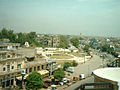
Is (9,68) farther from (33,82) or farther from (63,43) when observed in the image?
(63,43)

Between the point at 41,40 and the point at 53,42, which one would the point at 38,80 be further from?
the point at 41,40

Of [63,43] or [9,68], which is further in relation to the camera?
[63,43]

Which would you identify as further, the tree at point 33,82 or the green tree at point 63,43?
the green tree at point 63,43

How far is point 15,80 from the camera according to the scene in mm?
19672

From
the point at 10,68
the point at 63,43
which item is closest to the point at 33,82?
the point at 10,68

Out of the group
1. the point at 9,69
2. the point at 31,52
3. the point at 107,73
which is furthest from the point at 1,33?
the point at 107,73

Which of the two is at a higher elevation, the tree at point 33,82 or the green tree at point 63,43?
the green tree at point 63,43

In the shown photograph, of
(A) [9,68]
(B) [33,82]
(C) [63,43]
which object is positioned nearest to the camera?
(B) [33,82]

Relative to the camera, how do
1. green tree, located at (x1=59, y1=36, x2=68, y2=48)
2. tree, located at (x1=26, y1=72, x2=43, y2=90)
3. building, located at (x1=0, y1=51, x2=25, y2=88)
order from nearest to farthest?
tree, located at (x1=26, y1=72, x2=43, y2=90)
building, located at (x1=0, y1=51, x2=25, y2=88)
green tree, located at (x1=59, y1=36, x2=68, y2=48)

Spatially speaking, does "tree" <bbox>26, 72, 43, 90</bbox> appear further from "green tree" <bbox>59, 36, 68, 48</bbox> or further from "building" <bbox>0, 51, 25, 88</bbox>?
"green tree" <bbox>59, 36, 68, 48</bbox>

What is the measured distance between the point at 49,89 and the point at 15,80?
4.85 meters

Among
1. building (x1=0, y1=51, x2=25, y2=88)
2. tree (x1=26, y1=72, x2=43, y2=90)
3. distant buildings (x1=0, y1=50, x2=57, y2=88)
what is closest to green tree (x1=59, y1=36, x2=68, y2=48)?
distant buildings (x1=0, y1=50, x2=57, y2=88)

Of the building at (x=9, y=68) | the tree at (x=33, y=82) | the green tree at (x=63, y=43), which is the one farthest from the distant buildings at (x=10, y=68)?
the green tree at (x=63, y=43)

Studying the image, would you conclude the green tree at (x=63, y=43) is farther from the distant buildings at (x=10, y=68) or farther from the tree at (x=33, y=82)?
the tree at (x=33, y=82)
